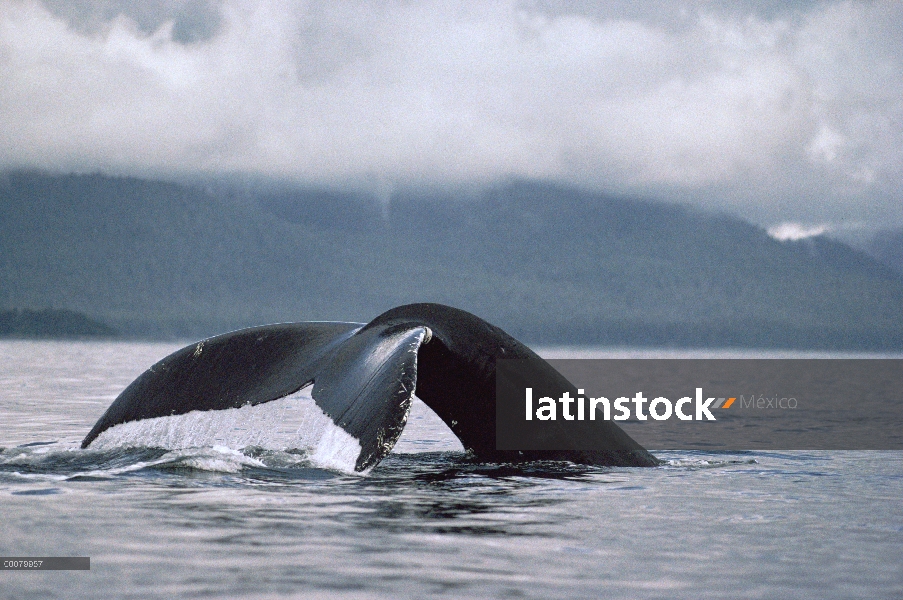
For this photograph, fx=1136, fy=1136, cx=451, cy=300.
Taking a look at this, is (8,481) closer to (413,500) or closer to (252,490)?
(252,490)

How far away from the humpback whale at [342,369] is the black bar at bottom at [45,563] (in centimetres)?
184

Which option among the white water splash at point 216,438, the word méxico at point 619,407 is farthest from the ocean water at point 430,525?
the word méxico at point 619,407

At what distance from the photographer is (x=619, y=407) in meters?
22.5

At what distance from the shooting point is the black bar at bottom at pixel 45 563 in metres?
4.85

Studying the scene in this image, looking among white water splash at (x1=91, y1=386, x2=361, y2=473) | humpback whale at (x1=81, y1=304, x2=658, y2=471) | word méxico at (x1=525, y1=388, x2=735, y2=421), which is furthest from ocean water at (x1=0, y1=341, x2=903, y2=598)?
word méxico at (x1=525, y1=388, x2=735, y2=421)

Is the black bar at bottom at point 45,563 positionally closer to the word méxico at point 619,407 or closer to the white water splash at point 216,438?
the white water splash at point 216,438

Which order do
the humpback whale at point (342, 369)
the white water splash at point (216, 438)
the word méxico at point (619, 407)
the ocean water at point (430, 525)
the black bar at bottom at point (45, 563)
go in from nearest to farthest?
the ocean water at point (430, 525), the black bar at bottom at point (45, 563), the white water splash at point (216, 438), the humpback whale at point (342, 369), the word méxico at point (619, 407)

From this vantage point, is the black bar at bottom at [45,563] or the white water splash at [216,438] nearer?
the black bar at bottom at [45,563]

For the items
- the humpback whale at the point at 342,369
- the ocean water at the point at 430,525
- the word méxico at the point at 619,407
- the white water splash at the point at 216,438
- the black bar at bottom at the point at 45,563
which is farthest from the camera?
the word méxico at the point at 619,407

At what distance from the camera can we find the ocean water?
15.5 feet

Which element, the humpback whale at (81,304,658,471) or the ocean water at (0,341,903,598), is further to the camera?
the humpback whale at (81,304,658,471)

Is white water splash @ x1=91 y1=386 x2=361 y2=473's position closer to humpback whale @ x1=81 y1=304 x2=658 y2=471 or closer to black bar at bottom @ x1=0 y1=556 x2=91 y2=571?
humpback whale @ x1=81 y1=304 x2=658 y2=471

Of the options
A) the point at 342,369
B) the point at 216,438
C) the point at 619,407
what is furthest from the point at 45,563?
the point at 619,407

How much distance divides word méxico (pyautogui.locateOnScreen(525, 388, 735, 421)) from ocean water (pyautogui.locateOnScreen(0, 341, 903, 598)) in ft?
1.44
